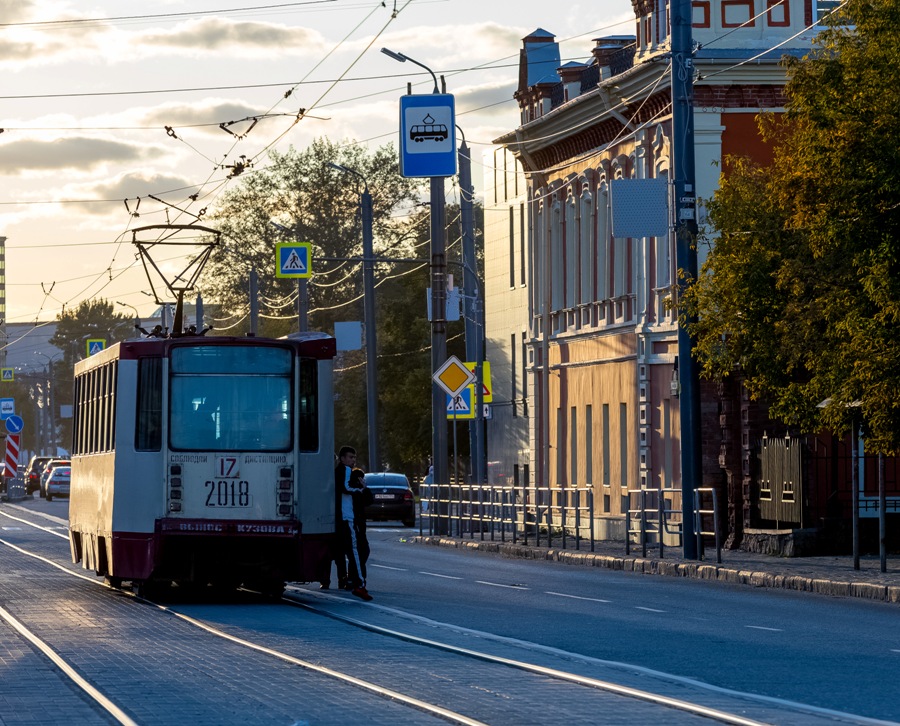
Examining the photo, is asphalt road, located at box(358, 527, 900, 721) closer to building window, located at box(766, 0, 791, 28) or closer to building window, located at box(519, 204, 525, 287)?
building window, located at box(766, 0, 791, 28)

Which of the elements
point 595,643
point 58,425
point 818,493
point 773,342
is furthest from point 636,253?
point 58,425

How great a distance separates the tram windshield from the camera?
73.5ft

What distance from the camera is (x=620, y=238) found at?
3997 centimetres

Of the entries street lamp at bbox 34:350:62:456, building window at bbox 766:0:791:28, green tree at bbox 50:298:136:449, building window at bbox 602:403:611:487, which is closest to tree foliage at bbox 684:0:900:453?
building window at bbox 766:0:791:28

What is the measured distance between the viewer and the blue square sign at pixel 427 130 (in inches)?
1518

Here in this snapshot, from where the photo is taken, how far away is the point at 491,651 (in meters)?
16.1

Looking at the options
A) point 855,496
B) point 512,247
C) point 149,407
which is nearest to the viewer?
point 149,407

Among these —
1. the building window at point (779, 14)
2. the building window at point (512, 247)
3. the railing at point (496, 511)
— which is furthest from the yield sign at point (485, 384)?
the building window at point (512, 247)

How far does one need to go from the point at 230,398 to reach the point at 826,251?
8.44m

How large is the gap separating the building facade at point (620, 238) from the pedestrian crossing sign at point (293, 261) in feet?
18.5

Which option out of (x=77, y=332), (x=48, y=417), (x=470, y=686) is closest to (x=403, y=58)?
(x=470, y=686)

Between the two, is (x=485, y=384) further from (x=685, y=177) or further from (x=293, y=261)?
(x=685, y=177)

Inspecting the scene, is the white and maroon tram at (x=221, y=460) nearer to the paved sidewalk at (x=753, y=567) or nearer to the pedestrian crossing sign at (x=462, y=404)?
the paved sidewalk at (x=753, y=567)

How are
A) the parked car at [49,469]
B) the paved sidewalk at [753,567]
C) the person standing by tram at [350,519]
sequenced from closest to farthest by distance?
the person standing by tram at [350,519], the paved sidewalk at [753,567], the parked car at [49,469]
